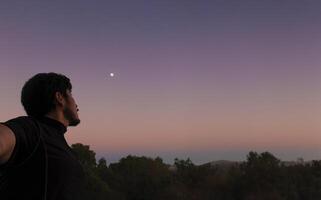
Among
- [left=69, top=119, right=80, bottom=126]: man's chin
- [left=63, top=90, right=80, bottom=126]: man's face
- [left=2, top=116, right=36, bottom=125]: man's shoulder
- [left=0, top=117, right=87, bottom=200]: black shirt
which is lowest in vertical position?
[left=0, top=117, right=87, bottom=200]: black shirt

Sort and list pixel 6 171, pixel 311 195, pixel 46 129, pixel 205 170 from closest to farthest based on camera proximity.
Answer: pixel 6 171 < pixel 46 129 < pixel 311 195 < pixel 205 170

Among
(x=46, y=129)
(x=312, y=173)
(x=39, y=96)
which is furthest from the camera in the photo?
(x=312, y=173)

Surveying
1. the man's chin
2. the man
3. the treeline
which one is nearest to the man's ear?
the man

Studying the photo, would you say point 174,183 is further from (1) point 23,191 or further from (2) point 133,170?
(1) point 23,191

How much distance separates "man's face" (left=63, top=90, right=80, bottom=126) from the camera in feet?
8.54

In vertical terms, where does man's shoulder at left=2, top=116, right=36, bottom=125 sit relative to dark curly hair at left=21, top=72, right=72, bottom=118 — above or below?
below

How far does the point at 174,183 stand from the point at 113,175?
518cm

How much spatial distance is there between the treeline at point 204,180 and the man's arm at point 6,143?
121 feet

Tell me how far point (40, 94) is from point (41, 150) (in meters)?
0.44

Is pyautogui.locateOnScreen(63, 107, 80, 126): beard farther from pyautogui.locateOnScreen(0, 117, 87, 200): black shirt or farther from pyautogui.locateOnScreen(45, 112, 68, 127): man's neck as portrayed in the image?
pyautogui.locateOnScreen(0, 117, 87, 200): black shirt

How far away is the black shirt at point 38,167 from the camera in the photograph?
6.71 feet

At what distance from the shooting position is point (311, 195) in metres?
39.8

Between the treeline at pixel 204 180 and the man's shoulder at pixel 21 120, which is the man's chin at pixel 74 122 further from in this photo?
the treeline at pixel 204 180

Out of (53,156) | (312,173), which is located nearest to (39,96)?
(53,156)
